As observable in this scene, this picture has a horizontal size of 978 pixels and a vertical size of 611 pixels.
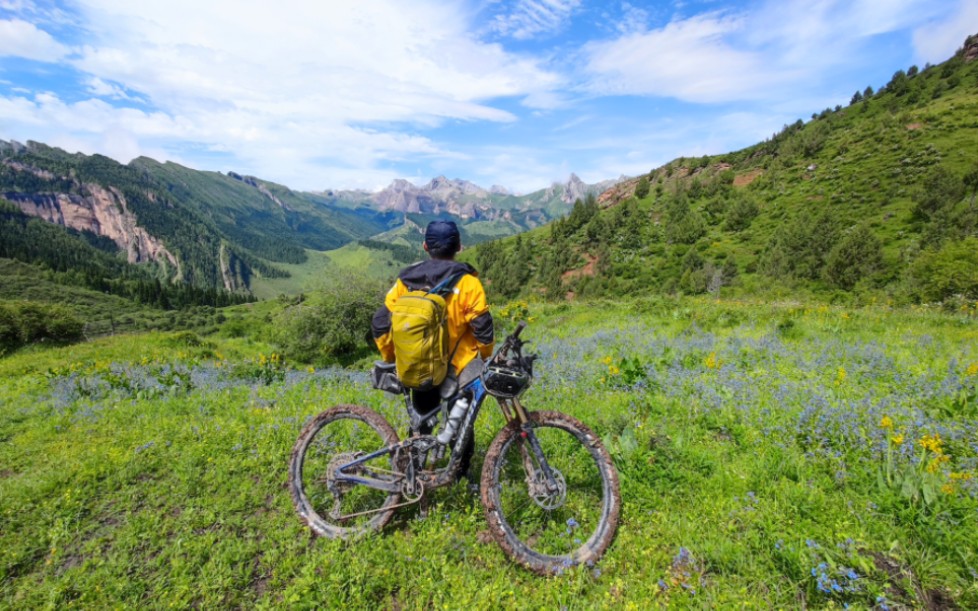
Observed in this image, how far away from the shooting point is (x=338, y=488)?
15.7ft

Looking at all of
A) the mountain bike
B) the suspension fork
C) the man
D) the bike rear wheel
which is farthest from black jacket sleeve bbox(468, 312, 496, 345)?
the bike rear wheel

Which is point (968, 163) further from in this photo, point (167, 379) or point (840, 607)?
point (167, 379)

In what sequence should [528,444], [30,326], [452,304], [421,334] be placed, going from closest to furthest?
1. [421,334]
2. [452,304]
3. [528,444]
4. [30,326]

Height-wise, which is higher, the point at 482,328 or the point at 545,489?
the point at 482,328

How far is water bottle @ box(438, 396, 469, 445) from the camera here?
4473 mm

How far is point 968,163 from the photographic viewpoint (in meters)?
43.0

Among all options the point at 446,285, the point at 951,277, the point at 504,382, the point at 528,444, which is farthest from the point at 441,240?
the point at 951,277

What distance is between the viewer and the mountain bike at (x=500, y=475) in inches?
162

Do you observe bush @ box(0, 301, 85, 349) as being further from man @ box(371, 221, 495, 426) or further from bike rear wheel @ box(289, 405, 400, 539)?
man @ box(371, 221, 495, 426)

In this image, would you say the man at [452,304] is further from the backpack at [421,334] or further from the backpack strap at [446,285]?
the backpack at [421,334]

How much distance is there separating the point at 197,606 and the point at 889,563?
6.26 meters

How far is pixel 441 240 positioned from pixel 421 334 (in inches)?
45.4

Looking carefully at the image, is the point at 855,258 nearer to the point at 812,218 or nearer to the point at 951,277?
the point at 812,218

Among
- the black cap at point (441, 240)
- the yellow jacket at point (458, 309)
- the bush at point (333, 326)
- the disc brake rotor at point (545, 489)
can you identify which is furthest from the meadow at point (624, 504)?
the bush at point (333, 326)
